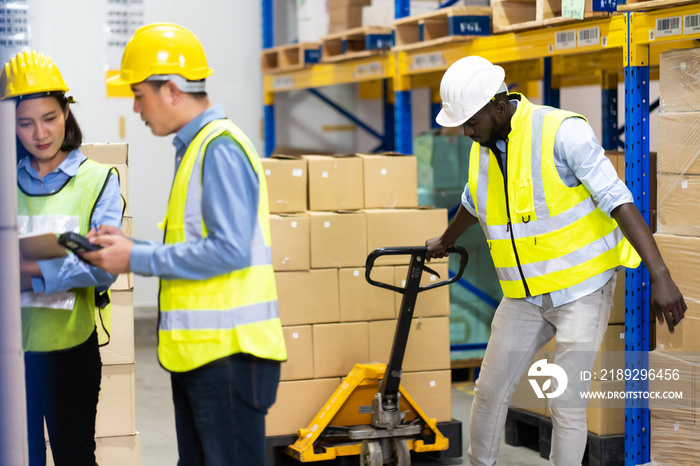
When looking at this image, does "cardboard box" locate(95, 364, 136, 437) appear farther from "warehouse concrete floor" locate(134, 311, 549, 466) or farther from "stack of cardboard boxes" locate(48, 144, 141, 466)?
"warehouse concrete floor" locate(134, 311, 549, 466)

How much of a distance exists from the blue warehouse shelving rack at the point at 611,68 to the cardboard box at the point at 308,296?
5.17 feet

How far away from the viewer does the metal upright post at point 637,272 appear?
4.33 meters

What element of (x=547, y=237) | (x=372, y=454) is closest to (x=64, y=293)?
(x=547, y=237)

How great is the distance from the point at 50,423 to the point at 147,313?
6021mm

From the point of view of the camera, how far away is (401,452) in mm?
4660

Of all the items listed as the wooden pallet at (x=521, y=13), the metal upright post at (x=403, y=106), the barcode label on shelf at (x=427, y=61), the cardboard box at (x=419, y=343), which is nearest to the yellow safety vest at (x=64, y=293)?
the cardboard box at (x=419, y=343)

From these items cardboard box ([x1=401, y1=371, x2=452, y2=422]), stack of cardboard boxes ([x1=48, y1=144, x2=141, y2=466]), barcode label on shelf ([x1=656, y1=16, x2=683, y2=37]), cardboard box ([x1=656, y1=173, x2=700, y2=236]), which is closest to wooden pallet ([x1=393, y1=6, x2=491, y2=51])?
barcode label on shelf ([x1=656, y1=16, x2=683, y2=37])

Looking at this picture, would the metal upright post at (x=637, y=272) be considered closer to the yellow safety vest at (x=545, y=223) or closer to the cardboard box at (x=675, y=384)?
the cardboard box at (x=675, y=384)

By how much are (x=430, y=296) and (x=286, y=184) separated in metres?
1.05

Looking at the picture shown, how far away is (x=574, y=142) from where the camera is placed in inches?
136

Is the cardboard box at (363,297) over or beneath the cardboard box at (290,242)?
beneath

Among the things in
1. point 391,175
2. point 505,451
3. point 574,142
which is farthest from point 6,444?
point 505,451

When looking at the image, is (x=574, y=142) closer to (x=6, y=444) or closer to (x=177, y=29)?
(x=177, y=29)

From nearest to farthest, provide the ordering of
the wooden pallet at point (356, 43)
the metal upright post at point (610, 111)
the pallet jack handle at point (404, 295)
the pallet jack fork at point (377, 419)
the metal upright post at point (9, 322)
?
the metal upright post at point (9, 322) → the pallet jack handle at point (404, 295) → the pallet jack fork at point (377, 419) → the metal upright post at point (610, 111) → the wooden pallet at point (356, 43)
